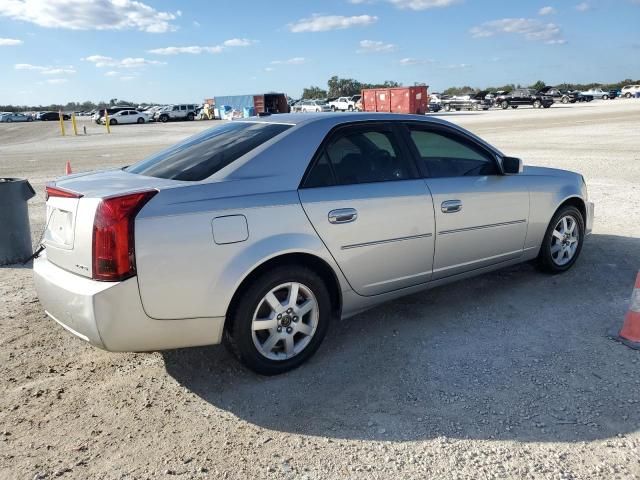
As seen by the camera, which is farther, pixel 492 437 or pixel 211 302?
pixel 211 302

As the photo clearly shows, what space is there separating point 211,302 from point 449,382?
157 cm

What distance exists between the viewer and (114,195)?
310 cm

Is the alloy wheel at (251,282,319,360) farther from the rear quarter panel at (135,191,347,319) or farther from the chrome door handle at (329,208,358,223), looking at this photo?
the chrome door handle at (329,208,358,223)

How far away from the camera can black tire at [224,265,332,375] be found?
11.1 ft

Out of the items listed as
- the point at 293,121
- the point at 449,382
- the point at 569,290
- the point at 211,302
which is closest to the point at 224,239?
the point at 211,302

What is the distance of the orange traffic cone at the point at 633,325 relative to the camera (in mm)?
3942

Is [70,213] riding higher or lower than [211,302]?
higher

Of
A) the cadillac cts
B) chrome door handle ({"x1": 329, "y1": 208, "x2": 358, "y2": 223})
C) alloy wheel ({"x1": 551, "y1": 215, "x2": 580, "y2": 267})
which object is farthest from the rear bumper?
alloy wheel ({"x1": 551, "y1": 215, "x2": 580, "y2": 267})

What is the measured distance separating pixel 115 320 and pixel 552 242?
4.07m

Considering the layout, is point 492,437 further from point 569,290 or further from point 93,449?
point 569,290

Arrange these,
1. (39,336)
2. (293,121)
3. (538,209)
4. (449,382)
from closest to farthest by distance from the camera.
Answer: (449,382) → (293,121) → (39,336) → (538,209)

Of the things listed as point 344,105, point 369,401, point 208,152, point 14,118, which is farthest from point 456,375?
point 14,118

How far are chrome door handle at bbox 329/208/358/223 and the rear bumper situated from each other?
97cm

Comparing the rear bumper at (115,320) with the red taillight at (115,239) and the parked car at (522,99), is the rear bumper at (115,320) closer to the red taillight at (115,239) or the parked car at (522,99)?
the red taillight at (115,239)
